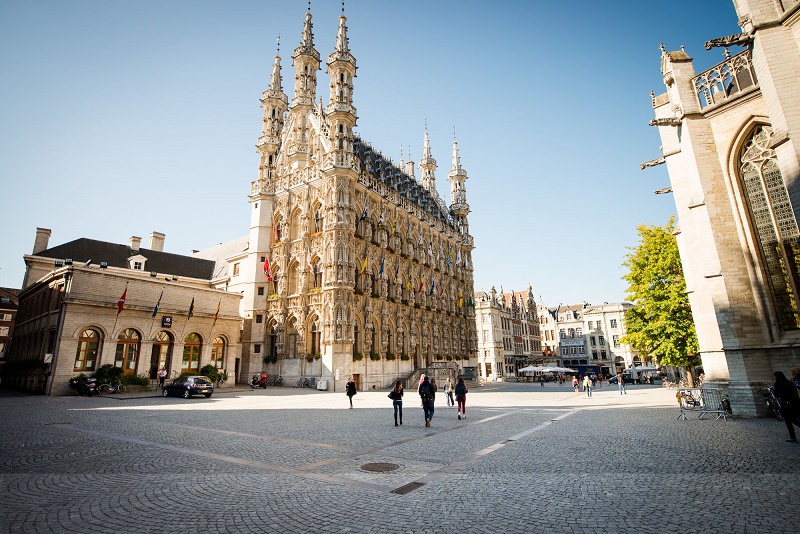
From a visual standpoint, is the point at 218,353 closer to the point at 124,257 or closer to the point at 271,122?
the point at 124,257

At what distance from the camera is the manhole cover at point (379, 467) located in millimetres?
8078

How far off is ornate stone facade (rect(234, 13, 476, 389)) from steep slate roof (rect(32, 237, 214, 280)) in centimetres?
678

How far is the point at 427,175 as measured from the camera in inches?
2547

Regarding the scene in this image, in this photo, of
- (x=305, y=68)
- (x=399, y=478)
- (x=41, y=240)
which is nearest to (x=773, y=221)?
(x=399, y=478)

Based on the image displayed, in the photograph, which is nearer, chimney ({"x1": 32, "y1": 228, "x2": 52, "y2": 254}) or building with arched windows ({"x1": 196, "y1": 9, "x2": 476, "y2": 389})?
building with arched windows ({"x1": 196, "y1": 9, "x2": 476, "y2": 389})

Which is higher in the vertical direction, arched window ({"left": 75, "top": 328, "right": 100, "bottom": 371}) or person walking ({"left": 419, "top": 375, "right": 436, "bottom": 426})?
arched window ({"left": 75, "top": 328, "right": 100, "bottom": 371})

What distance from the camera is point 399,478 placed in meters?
7.54

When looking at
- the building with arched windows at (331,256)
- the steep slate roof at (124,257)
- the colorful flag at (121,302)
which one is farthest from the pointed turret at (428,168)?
the colorful flag at (121,302)

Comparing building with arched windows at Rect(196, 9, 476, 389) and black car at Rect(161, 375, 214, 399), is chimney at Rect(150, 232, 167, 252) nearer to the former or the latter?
building with arched windows at Rect(196, 9, 476, 389)

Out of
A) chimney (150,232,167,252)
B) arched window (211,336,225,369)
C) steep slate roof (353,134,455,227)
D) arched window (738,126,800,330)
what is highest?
steep slate roof (353,134,455,227)

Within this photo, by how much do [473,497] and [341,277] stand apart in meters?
29.2

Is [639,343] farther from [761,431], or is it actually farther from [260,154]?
[260,154]

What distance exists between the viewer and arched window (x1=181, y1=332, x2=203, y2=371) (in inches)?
1270

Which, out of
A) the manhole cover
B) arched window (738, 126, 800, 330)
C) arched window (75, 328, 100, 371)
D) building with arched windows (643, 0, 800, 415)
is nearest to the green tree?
building with arched windows (643, 0, 800, 415)
